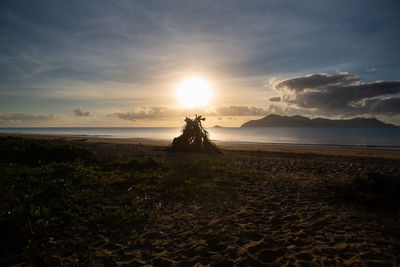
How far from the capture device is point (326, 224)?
4895 millimetres

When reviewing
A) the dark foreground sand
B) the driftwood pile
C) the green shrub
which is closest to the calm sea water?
the driftwood pile

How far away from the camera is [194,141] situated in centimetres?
1855

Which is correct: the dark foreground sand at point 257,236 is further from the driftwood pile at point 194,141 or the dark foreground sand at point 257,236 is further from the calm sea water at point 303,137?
the calm sea water at point 303,137

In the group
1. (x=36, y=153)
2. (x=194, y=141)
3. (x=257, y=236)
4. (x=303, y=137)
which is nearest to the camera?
(x=257, y=236)

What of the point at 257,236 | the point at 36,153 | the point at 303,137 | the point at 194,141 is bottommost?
the point at 257,236

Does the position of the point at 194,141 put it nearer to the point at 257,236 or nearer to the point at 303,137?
the point at 257,236

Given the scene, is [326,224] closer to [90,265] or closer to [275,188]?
[275,188]

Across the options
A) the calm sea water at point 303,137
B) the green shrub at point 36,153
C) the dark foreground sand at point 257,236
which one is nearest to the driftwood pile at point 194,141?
the green shrub at point 36,153

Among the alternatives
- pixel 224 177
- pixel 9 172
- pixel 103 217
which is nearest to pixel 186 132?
pixel 224 177

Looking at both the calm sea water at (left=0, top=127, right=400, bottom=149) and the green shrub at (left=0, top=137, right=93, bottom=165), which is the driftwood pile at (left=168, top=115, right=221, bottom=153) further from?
the calm sea water at (left=0, top=127, right=400, bottom=149)

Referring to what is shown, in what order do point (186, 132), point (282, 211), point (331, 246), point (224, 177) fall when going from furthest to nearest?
point (186, 132) < point (224, 177) < point (282, 211) < point (331, 246)

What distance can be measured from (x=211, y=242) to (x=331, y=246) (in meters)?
2.33

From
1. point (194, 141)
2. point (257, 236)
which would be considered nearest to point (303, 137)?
point (194, 141)

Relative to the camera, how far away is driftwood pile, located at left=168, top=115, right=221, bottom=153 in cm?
1839
